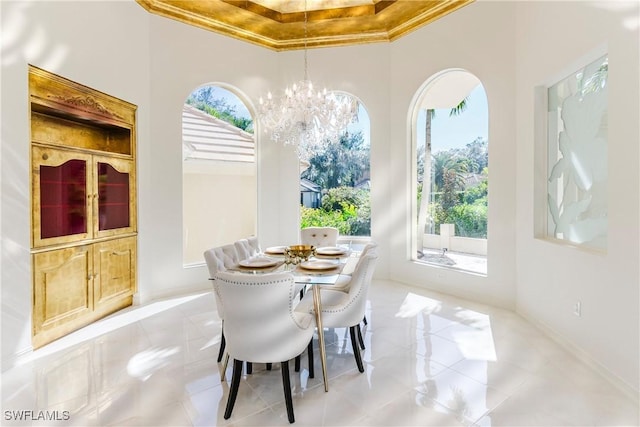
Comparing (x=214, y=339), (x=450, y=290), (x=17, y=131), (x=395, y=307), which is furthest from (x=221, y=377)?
(x=450, y=290)

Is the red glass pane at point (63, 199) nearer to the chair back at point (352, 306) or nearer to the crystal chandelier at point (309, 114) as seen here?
the crystal chandelier at point (309, 114)

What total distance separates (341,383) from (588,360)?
194cm

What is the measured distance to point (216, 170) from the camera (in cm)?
513

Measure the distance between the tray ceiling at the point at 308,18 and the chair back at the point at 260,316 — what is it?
410 centimetres

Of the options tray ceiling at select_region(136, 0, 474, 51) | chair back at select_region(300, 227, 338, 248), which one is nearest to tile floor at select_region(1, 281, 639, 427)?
chair back at select_region(300, 227, 338, 248)

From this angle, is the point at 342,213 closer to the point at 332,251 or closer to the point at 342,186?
the point at 342,186

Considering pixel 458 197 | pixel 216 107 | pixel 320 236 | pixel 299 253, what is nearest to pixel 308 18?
pixel 216 107

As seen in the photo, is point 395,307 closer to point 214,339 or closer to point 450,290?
point 450,290

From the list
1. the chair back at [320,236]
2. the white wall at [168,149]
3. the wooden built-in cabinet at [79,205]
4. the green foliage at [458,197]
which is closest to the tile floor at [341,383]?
the wooden built-in cabinet at [79,205]

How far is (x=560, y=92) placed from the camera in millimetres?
3291

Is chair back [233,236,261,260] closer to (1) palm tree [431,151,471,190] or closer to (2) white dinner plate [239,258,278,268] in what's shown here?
(2) white dinner plate [239,258,278,268]

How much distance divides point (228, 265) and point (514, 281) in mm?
3202

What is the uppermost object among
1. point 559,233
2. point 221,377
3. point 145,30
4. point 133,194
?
point 145,30

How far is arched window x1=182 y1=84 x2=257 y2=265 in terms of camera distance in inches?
191
